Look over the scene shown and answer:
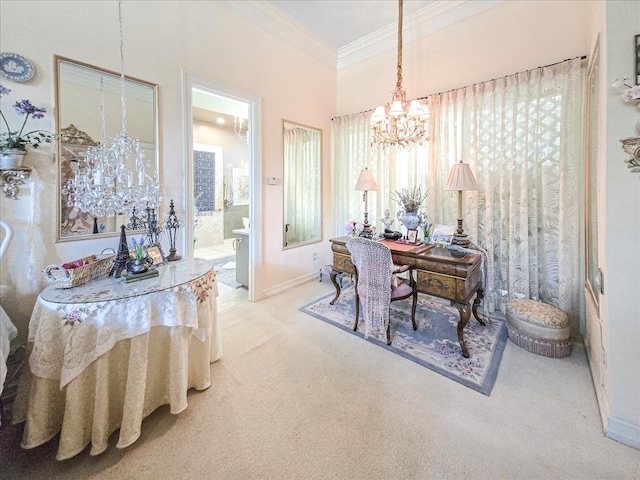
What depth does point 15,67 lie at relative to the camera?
1.79 meters

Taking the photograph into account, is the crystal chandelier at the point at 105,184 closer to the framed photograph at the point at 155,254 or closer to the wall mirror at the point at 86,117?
the wall mirror at the point at 86,117

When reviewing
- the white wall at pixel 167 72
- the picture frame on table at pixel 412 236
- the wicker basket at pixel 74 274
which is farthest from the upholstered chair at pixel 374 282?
the wicker basket at pixel 74 274

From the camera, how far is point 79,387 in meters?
1.34

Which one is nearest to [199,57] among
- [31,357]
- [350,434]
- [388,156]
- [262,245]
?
A: [262,245]

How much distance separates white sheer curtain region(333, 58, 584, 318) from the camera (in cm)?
249

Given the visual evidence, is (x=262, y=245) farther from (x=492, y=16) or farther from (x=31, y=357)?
(x=492, y=16)

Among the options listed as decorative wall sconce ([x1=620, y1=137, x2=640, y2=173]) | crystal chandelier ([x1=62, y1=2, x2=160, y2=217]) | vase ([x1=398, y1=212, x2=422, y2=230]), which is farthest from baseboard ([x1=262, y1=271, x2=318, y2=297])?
decorative wall sconce ([x1=620, y1=137, x2=640, y2=173])

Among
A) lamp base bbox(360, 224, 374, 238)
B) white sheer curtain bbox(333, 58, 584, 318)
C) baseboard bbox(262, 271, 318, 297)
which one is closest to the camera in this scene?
white sheer curtain bbox(333, 58, 584, 318)

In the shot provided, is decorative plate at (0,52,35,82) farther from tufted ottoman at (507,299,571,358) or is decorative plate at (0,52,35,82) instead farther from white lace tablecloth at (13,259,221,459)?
tufted ottoman at (507,299,571,358)

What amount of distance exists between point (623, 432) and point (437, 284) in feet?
4.11

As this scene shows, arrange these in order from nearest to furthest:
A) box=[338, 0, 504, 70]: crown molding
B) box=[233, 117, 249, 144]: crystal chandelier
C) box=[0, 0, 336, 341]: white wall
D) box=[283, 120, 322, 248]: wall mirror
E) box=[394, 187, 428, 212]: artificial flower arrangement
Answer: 1. box=[0, 0, 336, 341]: white wall
2. box=[394, 187, 428, 212]: artificial flower arrangement
3. box=[338, 0, 504, 70]: crown molding
4. box=[283, 120, 322, 248]: wall mirror
5. box=[233, 117, 249, 144]: crystal chandelier

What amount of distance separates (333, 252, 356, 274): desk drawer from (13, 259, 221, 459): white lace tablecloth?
167 cm

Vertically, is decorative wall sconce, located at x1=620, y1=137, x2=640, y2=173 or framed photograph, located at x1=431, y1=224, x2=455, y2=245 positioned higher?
decorative wall sconce, located at x1=620, y1=137, x2=640, y2=173

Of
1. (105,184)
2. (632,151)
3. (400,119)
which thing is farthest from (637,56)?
(105,184)
